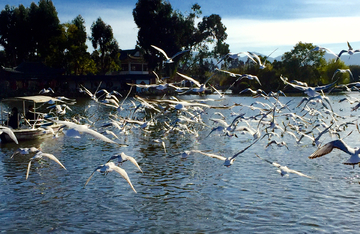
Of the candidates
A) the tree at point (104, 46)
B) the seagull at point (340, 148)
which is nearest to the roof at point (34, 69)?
the tree at point (104, 46)

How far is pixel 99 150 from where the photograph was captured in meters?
19.5

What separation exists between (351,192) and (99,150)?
11784 millimetres

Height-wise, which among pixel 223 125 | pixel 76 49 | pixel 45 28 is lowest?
pixel 223 125

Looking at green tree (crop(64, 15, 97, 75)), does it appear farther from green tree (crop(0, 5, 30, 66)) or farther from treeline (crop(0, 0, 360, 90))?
green tree (crop(0, 5, 30, 66))

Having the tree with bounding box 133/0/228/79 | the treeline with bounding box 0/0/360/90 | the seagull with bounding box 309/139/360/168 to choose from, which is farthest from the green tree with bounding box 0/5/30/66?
the seagull with bounding box 309/139/360/168

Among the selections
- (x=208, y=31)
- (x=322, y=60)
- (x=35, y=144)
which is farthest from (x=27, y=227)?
(x=322, y=60)

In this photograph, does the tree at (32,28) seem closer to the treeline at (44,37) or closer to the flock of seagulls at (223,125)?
the treeline at (44,37)

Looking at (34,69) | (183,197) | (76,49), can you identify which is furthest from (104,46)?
(183,197)

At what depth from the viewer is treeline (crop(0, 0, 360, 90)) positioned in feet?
229

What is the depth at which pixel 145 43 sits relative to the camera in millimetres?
69250

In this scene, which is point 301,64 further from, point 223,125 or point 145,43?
point 223,125

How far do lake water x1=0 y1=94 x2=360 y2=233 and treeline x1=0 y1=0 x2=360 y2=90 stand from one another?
175 ft

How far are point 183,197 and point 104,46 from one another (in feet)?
238

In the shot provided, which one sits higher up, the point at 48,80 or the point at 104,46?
the point at 104,46
